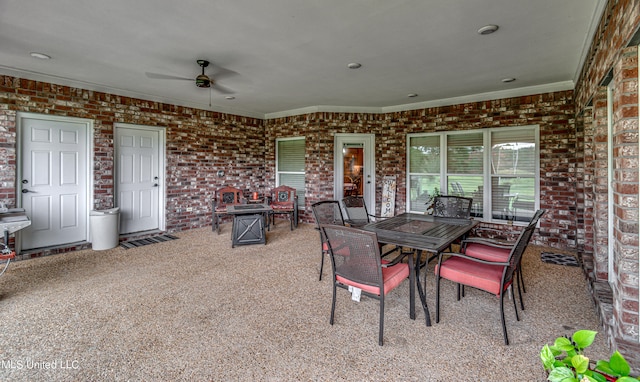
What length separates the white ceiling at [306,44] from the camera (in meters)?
→ 2.56

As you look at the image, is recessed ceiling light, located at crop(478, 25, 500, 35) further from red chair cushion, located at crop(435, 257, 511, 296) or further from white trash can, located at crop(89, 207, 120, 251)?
white trash can, located at crop(89, 207, 120, 251)

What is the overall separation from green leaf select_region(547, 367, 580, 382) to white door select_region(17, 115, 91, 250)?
232 inches

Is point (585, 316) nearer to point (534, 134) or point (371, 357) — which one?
point (371, 357)

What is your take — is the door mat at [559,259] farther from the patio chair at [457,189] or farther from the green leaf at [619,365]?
the green leaf at [619,365]

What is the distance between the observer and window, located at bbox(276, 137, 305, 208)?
701 centimetres

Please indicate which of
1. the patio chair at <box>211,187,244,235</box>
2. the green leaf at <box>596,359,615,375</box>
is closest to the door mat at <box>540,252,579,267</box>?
the green leaf at <box>596,359,615,375</box>

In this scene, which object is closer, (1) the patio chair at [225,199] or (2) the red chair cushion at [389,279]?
(2) the red chair cushion at [389,279]

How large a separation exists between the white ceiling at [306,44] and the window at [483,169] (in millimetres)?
812

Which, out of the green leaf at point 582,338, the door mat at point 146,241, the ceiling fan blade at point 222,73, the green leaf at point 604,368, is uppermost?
the ceiling fan blade at point 222,73

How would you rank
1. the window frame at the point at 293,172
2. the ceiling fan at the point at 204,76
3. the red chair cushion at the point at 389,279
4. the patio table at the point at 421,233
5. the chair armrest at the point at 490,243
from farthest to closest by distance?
the window frame at the point at 293,172 < the ceiling fan at the point at 204,76 < the chair armrest at the point at 490,243 < the patio table at the point at 421,233 < the red chair cushion at the point at 389,279

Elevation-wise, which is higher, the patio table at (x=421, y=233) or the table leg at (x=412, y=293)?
the patio table at (x=421, y=233)

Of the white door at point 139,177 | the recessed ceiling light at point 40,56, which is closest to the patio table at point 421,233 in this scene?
the recessed ceiling light at point 40,56

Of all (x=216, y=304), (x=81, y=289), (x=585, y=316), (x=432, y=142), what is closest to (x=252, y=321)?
(x=216, y=304)

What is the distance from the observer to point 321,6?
99.0 inches
